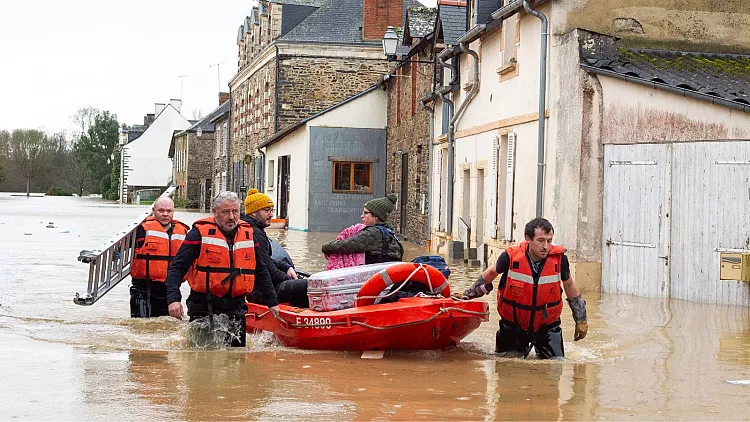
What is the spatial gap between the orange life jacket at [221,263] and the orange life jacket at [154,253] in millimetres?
1712

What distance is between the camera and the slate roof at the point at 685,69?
14258 mm

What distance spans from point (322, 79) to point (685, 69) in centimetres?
2453

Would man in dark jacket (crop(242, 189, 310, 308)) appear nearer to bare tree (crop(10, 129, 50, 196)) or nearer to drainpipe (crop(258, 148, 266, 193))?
drainpipe (crop(258, 148, 266, 193))

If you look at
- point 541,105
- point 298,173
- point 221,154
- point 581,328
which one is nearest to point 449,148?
point 541,105

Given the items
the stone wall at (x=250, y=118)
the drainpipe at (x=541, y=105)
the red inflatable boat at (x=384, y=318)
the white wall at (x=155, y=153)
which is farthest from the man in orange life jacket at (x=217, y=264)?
the white wall at (x=155, y=153)

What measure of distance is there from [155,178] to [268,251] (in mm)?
79119

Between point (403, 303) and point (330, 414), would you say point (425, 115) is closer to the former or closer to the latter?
point (403, 303)

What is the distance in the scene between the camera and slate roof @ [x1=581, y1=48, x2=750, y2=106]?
14.3m

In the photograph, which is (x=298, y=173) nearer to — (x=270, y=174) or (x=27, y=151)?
(x=270, y=174)

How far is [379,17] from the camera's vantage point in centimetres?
3856

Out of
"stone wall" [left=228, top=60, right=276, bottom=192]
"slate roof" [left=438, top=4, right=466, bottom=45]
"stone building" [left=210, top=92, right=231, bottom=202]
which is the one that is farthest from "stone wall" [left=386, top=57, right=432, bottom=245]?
"stone building" [left=210, top=92, right=231, bottom=202]

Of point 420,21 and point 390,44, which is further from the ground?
point 420,21

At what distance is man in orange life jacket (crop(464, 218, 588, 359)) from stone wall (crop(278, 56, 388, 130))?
29677 millimetres

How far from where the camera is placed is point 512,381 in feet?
27.6
